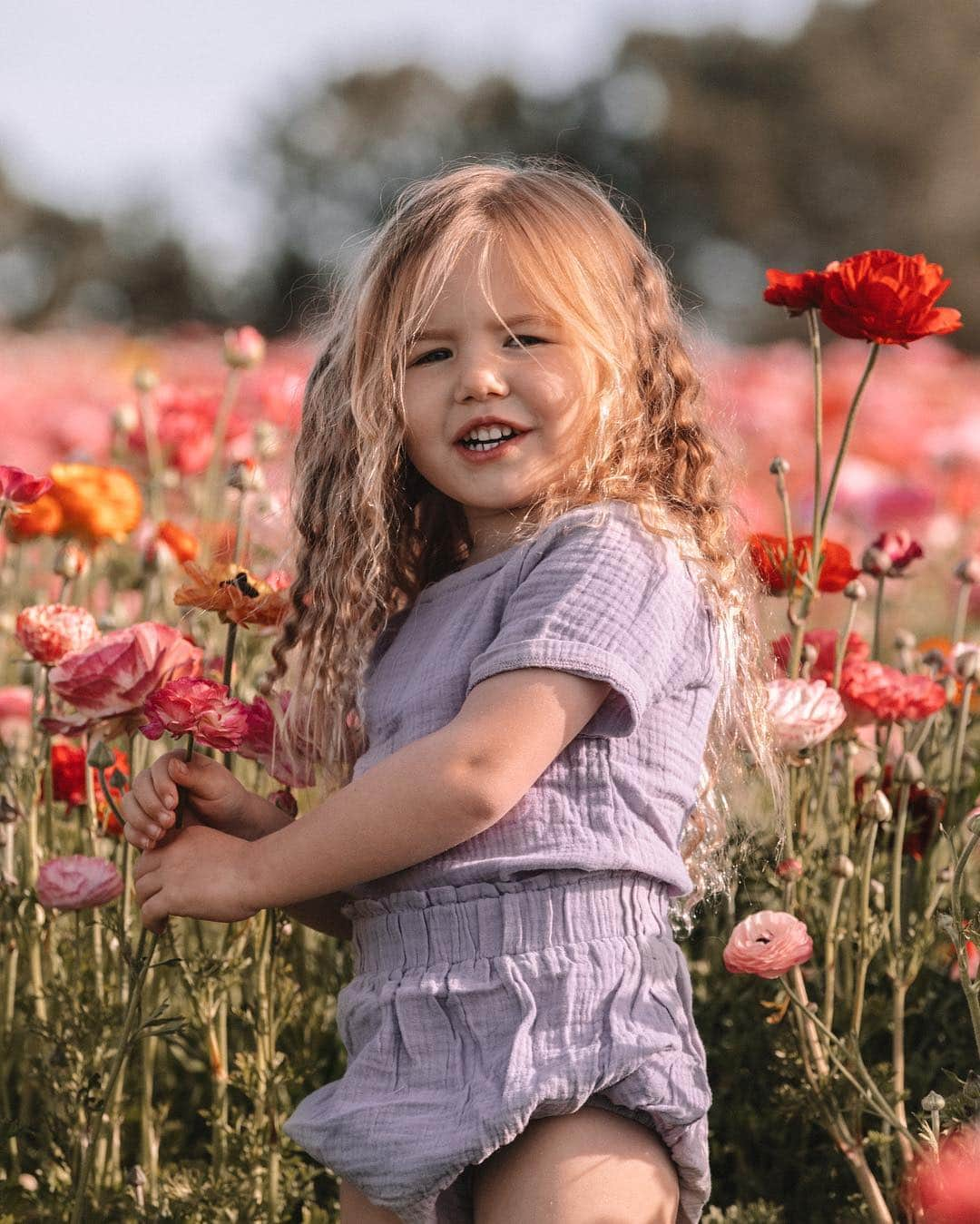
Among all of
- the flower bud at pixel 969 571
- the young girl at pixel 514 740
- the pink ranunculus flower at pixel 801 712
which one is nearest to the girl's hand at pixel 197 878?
the young girl at pixel 514 740

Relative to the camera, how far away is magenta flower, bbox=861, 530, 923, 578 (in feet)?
5.19

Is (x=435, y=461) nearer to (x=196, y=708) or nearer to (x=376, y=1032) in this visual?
(x=196, y=708)

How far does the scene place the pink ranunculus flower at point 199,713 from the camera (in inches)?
41.8

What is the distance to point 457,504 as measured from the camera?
4.53ft

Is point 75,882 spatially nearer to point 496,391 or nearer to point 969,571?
point 496,391

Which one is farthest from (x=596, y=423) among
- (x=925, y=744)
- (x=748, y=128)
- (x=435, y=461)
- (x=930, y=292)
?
(x=748, y=128)

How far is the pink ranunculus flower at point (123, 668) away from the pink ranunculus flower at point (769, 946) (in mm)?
465

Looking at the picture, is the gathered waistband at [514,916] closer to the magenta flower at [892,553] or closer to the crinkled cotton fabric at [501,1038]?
the crinkled cotton fabric at [501,1038]

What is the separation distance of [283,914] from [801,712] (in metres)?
0.47

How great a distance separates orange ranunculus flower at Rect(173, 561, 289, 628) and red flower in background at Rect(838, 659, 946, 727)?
0.53m

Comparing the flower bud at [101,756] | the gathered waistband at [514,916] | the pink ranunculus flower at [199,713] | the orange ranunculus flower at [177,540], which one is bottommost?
the gathered waistband at [514,916]

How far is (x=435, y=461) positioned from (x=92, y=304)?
19.2 metres

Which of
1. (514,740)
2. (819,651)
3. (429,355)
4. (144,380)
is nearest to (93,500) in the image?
(144,380)

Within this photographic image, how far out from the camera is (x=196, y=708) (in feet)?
3.49
